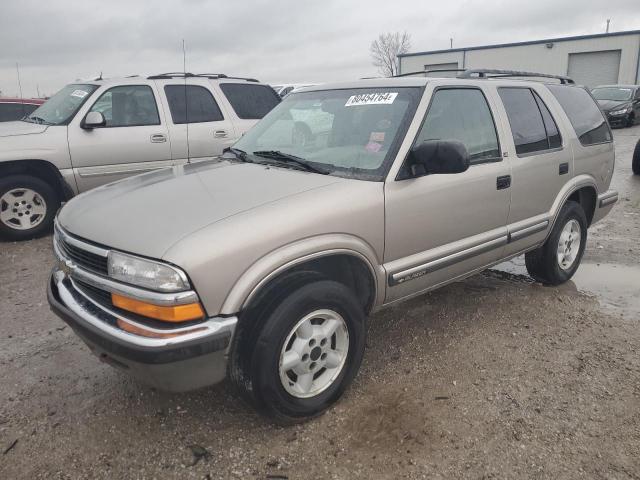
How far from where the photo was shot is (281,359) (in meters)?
2.54

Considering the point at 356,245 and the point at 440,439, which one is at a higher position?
the point at 356,245

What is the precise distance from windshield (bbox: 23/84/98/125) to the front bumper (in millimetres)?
4514

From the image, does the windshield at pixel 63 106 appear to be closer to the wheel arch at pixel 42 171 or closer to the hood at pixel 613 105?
the wheel arch at pixel 42 171

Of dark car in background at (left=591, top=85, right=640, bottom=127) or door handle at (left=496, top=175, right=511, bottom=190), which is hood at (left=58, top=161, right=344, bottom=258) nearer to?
door handle at (left=496, top=175, right=511, bottom=190)

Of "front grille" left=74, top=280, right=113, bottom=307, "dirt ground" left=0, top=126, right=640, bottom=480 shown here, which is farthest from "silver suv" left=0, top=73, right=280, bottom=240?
"front grille" left=74, top=280, right=113, bottom=307

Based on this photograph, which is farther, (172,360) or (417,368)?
(417,368)

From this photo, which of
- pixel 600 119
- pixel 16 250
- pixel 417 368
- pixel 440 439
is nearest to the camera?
pixel 440 439

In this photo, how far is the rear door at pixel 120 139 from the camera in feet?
19.7

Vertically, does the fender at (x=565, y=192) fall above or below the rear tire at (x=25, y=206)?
above

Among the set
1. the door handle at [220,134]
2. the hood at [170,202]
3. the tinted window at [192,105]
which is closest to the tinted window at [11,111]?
the tinted window at [192,105]

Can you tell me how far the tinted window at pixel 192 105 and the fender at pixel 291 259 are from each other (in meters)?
4.57

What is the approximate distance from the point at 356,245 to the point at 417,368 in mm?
1040

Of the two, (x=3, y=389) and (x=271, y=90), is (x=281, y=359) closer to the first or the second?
(x=3, y=389)

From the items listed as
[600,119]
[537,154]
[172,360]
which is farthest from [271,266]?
[600,119]
